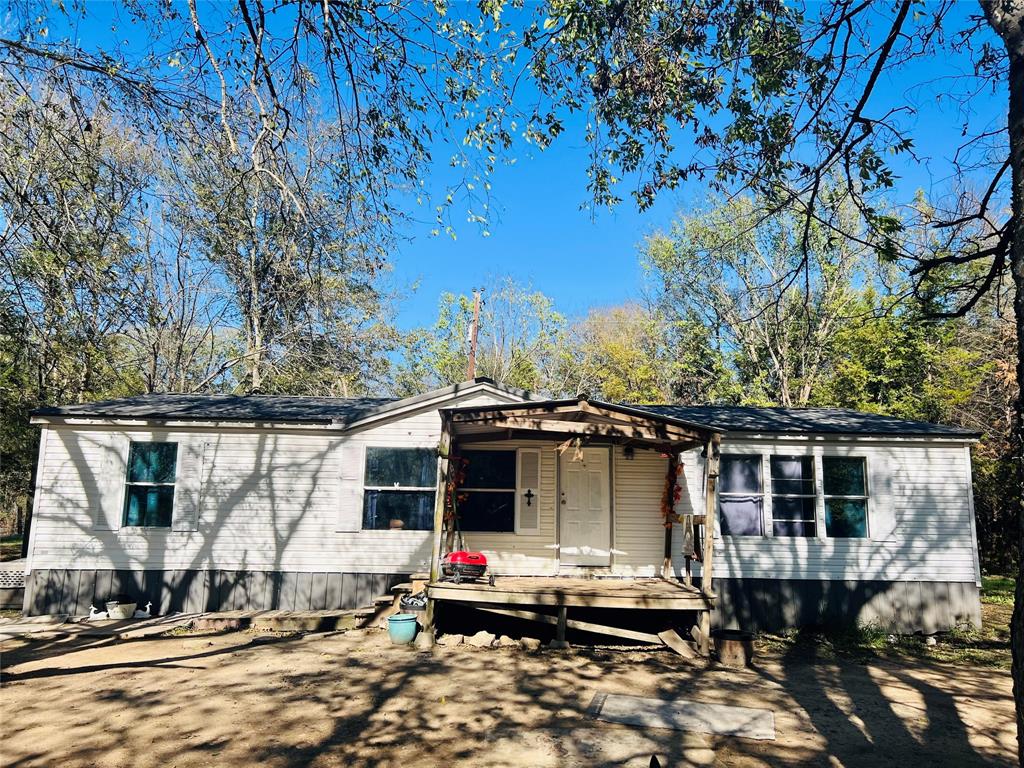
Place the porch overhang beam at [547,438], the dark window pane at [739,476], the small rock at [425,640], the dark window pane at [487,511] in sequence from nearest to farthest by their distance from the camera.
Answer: the small rock at [425,640] → the porch overhang beam at [547,438] → the dark window pane at [739,476] → the dark window pane at [487,511]

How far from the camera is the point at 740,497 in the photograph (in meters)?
11.1

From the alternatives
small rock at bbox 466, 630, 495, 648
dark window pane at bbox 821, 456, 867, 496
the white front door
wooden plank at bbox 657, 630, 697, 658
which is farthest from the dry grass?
small rock at bbox 466, 630, 495, 648

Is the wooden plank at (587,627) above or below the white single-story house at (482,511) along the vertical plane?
below

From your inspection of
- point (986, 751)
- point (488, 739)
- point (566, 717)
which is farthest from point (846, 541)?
point (488, 739)

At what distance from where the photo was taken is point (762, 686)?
754 centimetres

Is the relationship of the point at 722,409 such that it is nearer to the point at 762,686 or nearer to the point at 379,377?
the point at 762,686

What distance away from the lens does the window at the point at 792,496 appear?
1103 cm

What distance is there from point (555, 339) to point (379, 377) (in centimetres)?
A: 987

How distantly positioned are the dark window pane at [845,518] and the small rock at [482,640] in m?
5.87

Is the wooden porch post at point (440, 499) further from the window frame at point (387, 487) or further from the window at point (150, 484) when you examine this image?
the window at point (150, 484)

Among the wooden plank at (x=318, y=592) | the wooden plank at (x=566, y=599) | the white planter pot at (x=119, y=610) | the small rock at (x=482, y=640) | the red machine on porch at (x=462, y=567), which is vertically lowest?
the small rock at (x=482, y=640)

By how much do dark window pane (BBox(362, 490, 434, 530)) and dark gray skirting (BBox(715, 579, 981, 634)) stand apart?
4923 millimetres

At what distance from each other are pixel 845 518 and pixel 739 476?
1.87 m

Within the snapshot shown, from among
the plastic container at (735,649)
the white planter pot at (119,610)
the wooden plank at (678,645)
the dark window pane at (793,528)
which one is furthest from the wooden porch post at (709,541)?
the white planter pot at (119,610)
